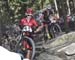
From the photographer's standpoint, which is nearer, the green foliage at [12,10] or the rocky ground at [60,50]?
the rocky ground at [60,50]

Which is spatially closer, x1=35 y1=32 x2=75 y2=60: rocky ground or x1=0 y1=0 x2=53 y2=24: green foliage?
x1=35 y1=32 x2=75 y2=60: rocky ground

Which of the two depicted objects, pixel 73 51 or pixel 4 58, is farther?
pixel 73 51

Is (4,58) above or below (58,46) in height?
above

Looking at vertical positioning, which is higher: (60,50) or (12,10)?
(60,50)

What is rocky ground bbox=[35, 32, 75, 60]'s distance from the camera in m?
11.8

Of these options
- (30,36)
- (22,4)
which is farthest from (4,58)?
(22,4)

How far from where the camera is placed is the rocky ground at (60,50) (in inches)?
463

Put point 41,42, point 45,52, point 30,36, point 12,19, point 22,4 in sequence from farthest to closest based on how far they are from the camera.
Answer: point 22,4 → point 12,19 → point 41,42 → point 45,52 → point 30,36

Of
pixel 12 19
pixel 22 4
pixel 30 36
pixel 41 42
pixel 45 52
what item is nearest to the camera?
pixel 30 36

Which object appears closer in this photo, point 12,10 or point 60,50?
point 60,50

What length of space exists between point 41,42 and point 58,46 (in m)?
2.68

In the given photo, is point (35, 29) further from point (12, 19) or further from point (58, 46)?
point (12, 19)

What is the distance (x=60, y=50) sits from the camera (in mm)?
12250

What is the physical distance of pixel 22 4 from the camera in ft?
63.4
